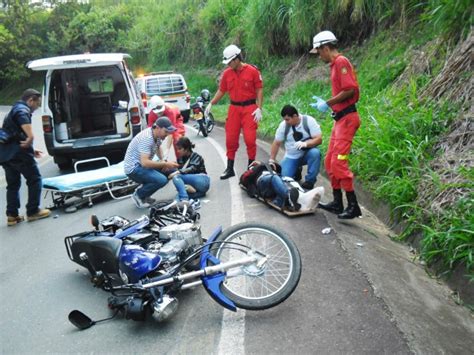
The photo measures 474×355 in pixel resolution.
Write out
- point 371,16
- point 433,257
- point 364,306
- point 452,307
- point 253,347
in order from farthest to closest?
point 371,16, point 433,257, point 452,307, point 364,306, point 253,347

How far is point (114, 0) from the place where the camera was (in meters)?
47.9

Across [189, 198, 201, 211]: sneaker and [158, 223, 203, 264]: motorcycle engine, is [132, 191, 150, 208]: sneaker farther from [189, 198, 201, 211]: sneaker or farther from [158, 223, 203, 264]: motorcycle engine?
[158, 223, 203, 264]: motorcycle engine

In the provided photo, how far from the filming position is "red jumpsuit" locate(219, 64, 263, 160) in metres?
7.01

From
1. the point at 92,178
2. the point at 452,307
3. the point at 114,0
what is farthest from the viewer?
the point at 114,0

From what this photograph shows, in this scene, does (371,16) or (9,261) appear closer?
(9,261)

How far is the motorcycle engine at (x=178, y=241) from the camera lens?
3.50 m

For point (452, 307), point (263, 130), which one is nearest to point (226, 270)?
point (452, 307)

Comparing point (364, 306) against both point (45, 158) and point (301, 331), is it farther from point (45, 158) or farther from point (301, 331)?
point (45, 158)

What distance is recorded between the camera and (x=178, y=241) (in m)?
3.63

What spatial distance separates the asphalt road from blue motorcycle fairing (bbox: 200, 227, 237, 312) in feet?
0.50

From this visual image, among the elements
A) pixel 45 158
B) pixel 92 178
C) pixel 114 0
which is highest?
pixel 114 0

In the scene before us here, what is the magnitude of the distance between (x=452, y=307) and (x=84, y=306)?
2970mm

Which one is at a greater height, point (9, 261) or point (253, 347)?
point (253, 347)

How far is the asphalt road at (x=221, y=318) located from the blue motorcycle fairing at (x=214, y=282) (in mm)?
153
